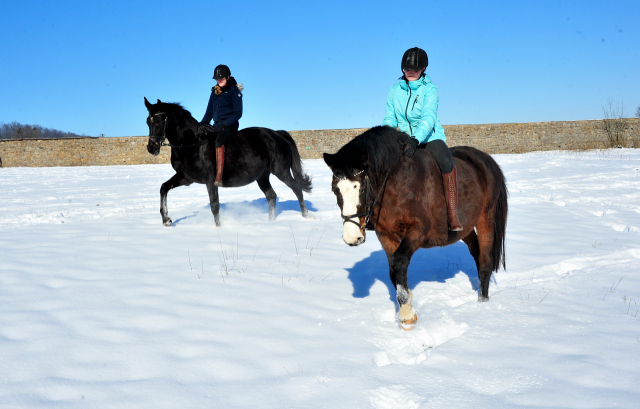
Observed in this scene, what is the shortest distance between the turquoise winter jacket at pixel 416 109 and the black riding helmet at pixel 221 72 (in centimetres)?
440

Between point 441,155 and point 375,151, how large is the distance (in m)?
0.84

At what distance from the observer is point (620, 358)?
2723 mm

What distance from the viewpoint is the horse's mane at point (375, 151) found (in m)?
3.01

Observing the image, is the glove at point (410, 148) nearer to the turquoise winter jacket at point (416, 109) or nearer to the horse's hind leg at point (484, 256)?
the turquoise winter jacket at point (416, 109)

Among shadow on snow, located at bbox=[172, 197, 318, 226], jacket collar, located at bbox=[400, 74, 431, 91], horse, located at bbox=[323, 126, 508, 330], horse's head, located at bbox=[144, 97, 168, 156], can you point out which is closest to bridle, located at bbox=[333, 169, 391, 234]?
horse, located at bbox=[323, 126, 508, 330]

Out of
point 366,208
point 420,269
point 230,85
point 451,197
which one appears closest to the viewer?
point 366,208

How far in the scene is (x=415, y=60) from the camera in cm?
370

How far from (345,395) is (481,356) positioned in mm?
1078

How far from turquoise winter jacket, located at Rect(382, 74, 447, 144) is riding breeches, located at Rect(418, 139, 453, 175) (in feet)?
0.30

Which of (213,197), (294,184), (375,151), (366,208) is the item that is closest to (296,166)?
(294,184)

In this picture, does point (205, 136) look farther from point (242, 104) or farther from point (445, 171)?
point (445, 171)

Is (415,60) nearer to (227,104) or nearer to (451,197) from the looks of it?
(451,197)

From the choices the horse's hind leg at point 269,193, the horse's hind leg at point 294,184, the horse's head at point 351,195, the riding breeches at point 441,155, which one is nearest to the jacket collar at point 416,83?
the riding breeches at point 441,155

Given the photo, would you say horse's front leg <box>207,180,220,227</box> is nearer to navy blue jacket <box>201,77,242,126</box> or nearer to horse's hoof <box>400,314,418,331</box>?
navy blue jacket <box>201,77,242,126</box>
